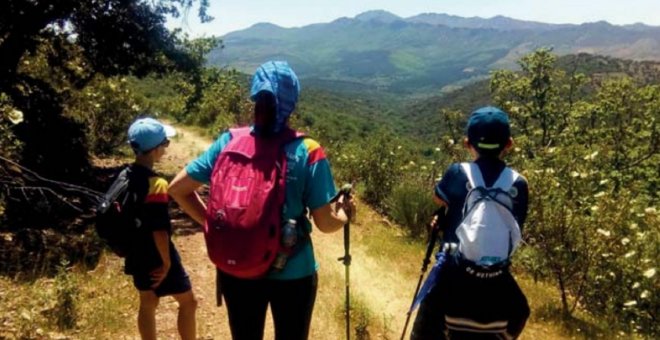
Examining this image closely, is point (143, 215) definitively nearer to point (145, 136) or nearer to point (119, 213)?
point (119, 213)

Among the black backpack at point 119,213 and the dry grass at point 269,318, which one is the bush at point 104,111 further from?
the black backpack at point 119,213

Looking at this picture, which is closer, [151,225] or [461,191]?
[461,191]

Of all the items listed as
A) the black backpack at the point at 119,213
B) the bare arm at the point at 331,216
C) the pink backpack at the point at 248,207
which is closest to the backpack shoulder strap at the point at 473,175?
the bare arm at the point at 331,216

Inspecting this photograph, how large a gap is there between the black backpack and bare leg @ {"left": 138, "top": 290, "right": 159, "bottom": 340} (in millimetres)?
459

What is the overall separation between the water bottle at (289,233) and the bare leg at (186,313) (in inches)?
61.3

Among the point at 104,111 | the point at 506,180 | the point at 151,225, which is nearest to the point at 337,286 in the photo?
the point at 151,225

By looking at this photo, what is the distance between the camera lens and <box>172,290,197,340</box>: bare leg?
3.64m

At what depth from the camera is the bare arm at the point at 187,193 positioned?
2719 millimetres

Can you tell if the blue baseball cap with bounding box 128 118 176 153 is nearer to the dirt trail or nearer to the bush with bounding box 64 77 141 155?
the dirt trail

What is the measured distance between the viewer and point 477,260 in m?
2.63

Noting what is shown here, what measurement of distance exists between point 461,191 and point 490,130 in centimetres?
33

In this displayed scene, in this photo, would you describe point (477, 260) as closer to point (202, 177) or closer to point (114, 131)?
point (202, 177)

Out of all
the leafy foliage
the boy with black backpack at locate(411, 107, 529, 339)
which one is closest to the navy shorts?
the boy with black backpack at locate(411, 107, 529, 339)

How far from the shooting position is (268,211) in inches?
90.1
